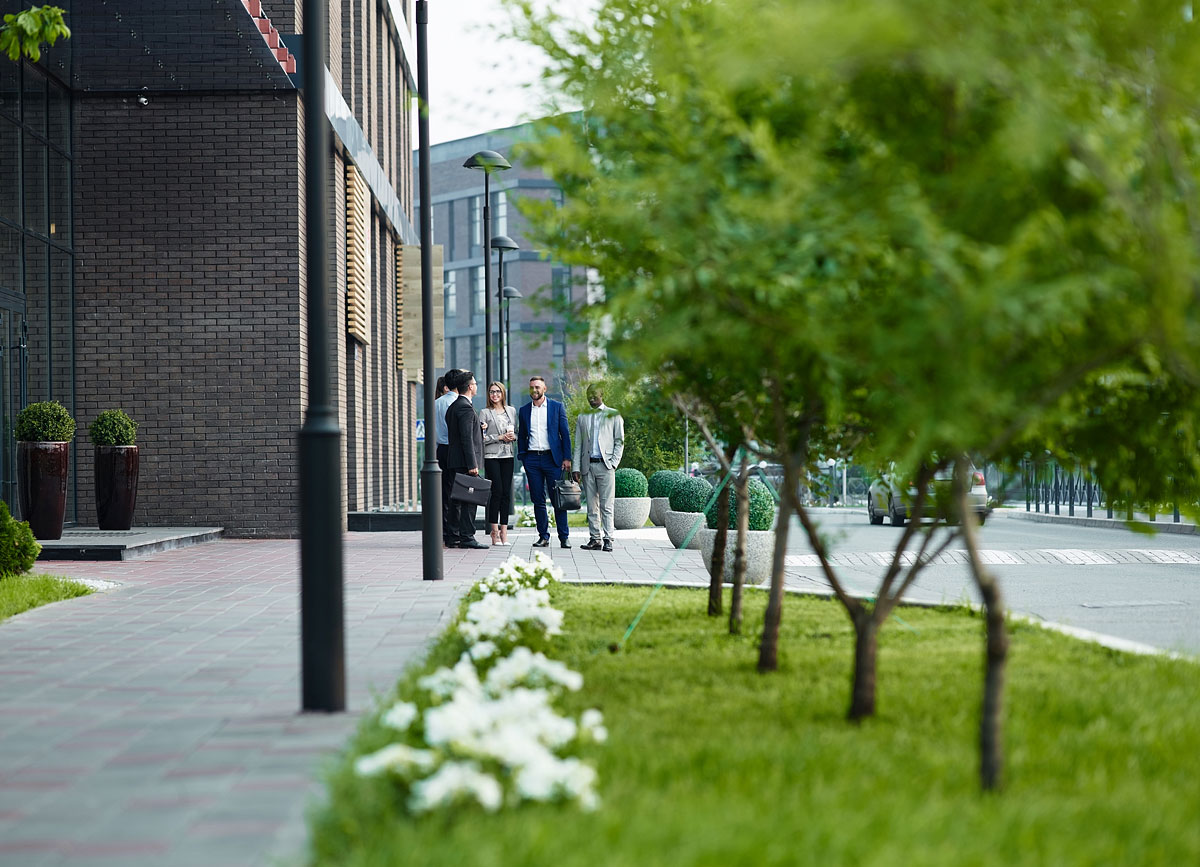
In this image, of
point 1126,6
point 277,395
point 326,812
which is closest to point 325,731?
point 326,812

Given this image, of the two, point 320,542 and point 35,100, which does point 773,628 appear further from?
point 35,100

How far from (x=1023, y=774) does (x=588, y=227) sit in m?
2.46

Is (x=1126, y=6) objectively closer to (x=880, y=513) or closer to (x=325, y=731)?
(x=325, y=731)

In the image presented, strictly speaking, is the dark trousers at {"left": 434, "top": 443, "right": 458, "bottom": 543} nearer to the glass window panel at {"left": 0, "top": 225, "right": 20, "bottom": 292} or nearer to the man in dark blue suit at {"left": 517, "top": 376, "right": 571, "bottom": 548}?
the man in dark blue suit at {"left": 517, "top": 376, "right": 571, "bottom": 548}

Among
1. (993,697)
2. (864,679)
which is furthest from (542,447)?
(993,697)

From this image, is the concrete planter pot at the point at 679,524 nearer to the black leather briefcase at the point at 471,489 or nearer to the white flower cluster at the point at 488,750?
the black leather briefcase at the point at 471,489

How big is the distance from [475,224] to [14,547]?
70381mm

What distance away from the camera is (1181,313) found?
3.14 meters

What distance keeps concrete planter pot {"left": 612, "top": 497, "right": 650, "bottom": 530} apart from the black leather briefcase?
7.07 metres

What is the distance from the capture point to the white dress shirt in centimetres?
1477

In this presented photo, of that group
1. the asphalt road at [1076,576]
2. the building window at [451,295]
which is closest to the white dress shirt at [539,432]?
the asphalt road at [1076,576]

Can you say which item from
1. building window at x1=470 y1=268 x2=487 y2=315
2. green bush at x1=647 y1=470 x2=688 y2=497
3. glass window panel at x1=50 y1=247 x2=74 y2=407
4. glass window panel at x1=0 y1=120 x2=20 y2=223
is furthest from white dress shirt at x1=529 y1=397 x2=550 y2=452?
building window at x1=470 y1=268 x2=487 y2=315

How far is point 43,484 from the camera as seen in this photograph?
13469mm

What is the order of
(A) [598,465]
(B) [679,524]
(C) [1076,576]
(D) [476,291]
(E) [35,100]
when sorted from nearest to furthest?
(C) [1076,576], (A) [598,465], (E) [35,100], (B) [679,524], (D) [476,291]
